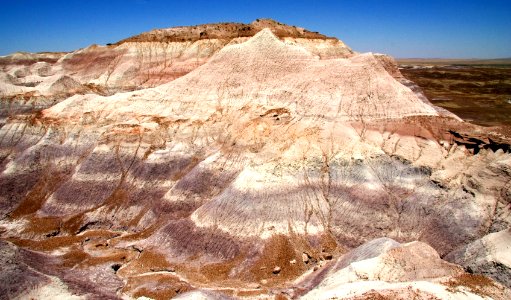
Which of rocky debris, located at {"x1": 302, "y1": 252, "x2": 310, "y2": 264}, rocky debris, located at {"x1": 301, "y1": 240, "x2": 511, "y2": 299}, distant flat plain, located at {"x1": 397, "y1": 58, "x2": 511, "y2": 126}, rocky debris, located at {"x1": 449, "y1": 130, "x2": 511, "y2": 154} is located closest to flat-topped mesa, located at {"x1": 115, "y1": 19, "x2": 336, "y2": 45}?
distant flat plain, located at {"x1": 397, "y1": 58, "x2": 511, "y2": 126}

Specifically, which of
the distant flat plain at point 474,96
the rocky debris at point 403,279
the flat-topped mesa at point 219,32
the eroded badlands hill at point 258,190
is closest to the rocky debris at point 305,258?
the eroded badlands hill at point 258,190

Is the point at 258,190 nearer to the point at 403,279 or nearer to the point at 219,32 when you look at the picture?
the point at 403,279

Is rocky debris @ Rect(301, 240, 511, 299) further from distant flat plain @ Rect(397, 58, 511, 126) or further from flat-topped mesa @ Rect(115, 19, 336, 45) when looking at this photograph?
distant flat plain @ Rect(397, 58, 511, 126)

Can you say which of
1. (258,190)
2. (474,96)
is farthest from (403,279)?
(474,96)

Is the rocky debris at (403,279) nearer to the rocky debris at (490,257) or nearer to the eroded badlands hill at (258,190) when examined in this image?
the eroded badlands hill at (258,190)

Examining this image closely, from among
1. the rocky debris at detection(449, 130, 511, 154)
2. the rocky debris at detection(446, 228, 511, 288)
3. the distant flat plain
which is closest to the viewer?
the rocky debris at detection(446, 228, 511, 288)

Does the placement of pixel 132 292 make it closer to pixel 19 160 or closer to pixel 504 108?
pixel 19 160

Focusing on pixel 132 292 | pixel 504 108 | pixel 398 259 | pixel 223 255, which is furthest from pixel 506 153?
pixel 504 108
